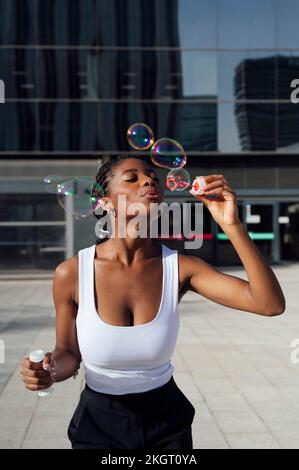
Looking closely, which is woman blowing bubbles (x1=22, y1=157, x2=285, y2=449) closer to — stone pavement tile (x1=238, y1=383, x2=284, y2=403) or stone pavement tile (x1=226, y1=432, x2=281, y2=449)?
stone pavement tile (x1=226, y1=432, x2=281, y2=449)

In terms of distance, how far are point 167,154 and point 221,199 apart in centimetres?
245

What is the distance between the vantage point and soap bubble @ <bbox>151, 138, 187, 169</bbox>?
4.35m

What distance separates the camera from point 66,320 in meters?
2.38

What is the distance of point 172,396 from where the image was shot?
230 centimetres

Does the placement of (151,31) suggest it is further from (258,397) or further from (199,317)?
(258,397)

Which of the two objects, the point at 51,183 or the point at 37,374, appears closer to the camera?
the point at 37,374

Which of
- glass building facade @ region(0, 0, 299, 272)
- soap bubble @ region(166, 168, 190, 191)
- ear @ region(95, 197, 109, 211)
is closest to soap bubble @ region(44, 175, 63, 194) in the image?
soap bubble @ region(166, 168, 190, 191)

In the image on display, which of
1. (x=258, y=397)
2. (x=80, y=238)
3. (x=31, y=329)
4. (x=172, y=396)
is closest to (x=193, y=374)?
(x=258, y=397)

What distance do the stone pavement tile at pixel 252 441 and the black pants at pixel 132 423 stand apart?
8.29 feet

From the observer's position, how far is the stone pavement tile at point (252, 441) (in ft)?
15.1

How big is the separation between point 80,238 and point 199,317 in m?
9.56

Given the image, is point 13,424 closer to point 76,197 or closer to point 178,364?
point 76,197

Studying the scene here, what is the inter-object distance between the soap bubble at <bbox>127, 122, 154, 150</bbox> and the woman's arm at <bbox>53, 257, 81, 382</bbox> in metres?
2.47

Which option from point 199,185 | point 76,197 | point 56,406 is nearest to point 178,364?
point 56,406
